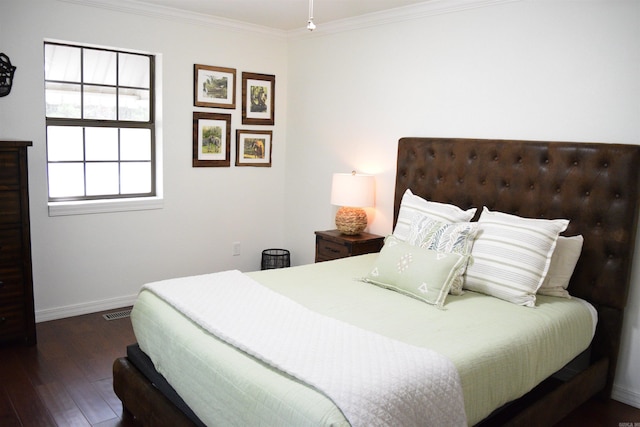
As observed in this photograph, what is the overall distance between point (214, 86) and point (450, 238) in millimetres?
2551

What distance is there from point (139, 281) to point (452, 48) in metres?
2.96

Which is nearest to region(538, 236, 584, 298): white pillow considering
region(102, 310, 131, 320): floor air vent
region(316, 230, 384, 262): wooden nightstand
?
region(316, 230, 384, 262): wooden nightstand

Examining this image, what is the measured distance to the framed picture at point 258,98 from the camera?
15.6 ft

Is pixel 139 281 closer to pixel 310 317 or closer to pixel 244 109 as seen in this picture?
pixel 244 109

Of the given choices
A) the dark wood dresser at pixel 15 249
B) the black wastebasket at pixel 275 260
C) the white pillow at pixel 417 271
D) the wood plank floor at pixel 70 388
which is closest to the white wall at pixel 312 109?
the black wastebasket at pixel 275 260

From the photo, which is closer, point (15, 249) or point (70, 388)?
point (70, 388)

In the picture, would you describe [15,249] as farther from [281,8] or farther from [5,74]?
[281,8]

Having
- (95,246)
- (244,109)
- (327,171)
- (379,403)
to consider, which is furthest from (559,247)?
(95,246)

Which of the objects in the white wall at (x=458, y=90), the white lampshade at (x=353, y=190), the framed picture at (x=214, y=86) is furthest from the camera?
the framed picture at (x=214, y=86)

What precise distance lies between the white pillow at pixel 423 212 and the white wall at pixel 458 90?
1.74ft

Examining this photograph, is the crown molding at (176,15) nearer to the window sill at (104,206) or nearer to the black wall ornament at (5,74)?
the black wall ornament at (5,74)

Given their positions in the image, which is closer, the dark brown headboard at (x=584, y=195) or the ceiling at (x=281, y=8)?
the dark brown headboard at (x=584, y=195)

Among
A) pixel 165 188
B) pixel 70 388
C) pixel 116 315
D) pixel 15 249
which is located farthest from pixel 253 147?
pixel 70 388

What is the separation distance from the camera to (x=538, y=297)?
288cm
